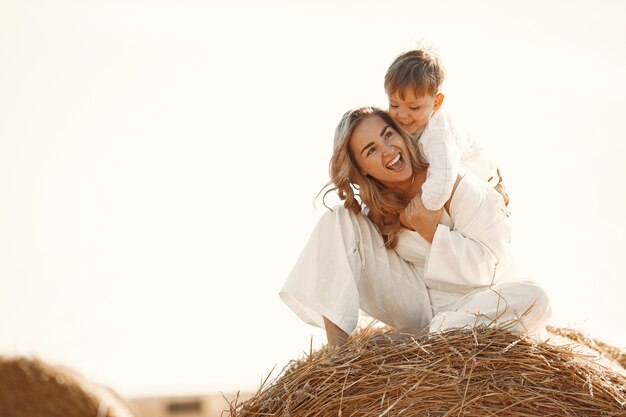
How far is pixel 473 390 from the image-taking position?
10.7 feet

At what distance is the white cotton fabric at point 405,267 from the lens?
12.8 feet

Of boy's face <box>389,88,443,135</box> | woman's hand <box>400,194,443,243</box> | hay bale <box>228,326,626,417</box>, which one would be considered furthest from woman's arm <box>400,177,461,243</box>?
hay bale <box>228,326,626,417</box>

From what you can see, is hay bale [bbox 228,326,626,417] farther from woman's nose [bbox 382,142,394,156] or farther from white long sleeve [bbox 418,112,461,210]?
woman's nose [bbox 382,142,394,156]

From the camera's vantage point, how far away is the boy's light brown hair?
398cm

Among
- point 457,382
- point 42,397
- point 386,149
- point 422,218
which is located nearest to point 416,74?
point 386,149

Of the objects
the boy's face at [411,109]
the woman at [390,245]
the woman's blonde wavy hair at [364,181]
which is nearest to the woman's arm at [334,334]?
the woman at [390,245]

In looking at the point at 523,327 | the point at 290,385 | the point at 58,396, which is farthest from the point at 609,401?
the point at 58,396

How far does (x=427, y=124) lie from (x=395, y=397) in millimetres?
1302

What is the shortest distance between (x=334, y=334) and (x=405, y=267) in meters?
0.44

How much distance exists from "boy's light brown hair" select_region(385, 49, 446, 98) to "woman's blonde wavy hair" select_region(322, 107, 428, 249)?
18 cm

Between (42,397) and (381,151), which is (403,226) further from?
(42,397)

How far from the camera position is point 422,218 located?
393 centimetres

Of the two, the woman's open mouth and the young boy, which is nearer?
the young boy

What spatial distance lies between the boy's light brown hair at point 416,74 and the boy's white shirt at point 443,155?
15 centimetres
